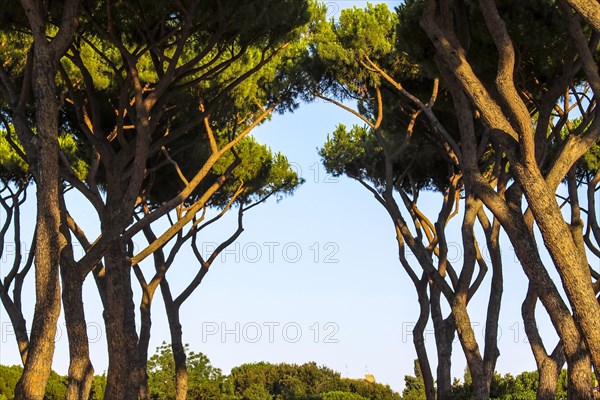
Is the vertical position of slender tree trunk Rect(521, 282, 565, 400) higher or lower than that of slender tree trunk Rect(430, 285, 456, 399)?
lower

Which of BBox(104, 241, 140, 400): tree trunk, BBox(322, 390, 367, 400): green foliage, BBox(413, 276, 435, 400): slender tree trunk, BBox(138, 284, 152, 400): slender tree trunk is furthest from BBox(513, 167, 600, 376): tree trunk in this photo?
BBox(322, 390, 367, 400): green foliage

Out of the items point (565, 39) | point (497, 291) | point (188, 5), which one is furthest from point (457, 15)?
point (497, 291)

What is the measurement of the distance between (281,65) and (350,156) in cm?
378

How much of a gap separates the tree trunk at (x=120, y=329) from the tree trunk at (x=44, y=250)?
2433mm

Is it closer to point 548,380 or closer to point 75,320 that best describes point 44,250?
point 75,320

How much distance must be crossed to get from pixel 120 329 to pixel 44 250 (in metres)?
3.25

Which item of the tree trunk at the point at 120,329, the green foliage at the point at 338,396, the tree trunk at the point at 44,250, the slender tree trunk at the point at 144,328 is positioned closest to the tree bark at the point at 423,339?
the green foliage at the point at 338,396

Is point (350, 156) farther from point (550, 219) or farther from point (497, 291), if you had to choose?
point (550, 219)

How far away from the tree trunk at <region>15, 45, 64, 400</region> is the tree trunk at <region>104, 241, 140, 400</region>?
Answer: 7.98ft

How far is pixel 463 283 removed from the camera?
1184 cm

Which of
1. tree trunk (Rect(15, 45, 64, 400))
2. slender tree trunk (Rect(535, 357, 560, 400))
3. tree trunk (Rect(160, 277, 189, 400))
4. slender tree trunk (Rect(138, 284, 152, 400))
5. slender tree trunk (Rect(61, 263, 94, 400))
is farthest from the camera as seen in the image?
tree trunk (Rect(160, 277, 189, 400))

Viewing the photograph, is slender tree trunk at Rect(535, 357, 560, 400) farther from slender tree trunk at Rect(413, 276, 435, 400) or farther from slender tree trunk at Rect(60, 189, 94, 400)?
slender tree trunk at Rect(60, 189, 94, 400)

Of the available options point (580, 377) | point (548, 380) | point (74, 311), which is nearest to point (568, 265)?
point (580, 377)

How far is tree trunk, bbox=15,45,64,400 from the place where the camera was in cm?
800
